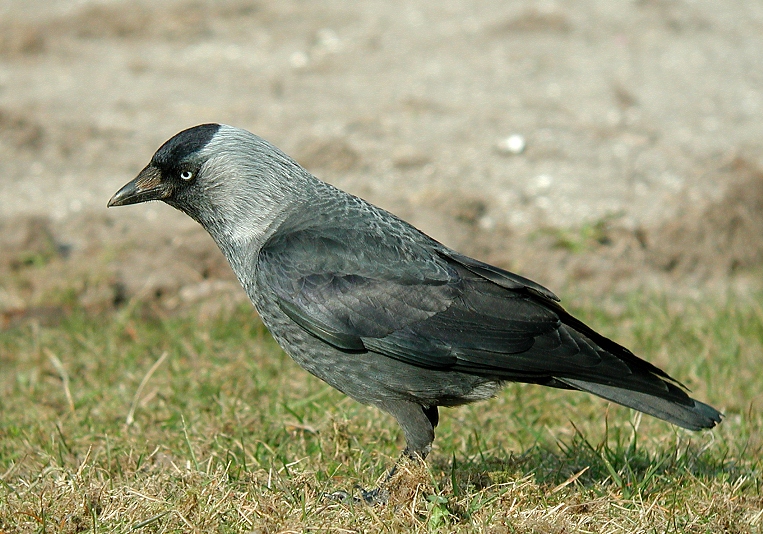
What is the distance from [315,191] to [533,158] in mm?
4183

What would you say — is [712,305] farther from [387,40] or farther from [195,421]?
[387,40]

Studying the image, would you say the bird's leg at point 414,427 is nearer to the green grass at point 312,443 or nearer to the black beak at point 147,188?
the green grass at point 312,443

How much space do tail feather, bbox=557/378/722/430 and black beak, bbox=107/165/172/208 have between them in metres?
1.97

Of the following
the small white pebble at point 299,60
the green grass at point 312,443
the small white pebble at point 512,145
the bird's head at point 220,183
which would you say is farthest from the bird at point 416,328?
the small white pebble at point 299,60

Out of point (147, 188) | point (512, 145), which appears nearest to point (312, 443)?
point (147, 188)

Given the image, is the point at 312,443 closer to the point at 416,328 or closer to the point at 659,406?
the point at 416,328

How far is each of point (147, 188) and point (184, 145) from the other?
0.26 meters

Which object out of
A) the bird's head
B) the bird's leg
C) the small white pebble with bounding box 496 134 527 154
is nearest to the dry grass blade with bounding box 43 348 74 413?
the bird's head

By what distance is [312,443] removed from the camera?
4617 mm

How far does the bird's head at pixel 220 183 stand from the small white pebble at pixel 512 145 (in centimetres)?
419

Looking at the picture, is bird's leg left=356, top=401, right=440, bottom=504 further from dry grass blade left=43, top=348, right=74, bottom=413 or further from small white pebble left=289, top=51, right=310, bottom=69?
small white pebble left=289, top=51, right=310, bottom=69

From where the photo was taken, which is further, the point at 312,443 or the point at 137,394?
the point at 137,394

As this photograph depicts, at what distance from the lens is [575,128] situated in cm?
877

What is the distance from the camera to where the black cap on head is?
4.50 m
